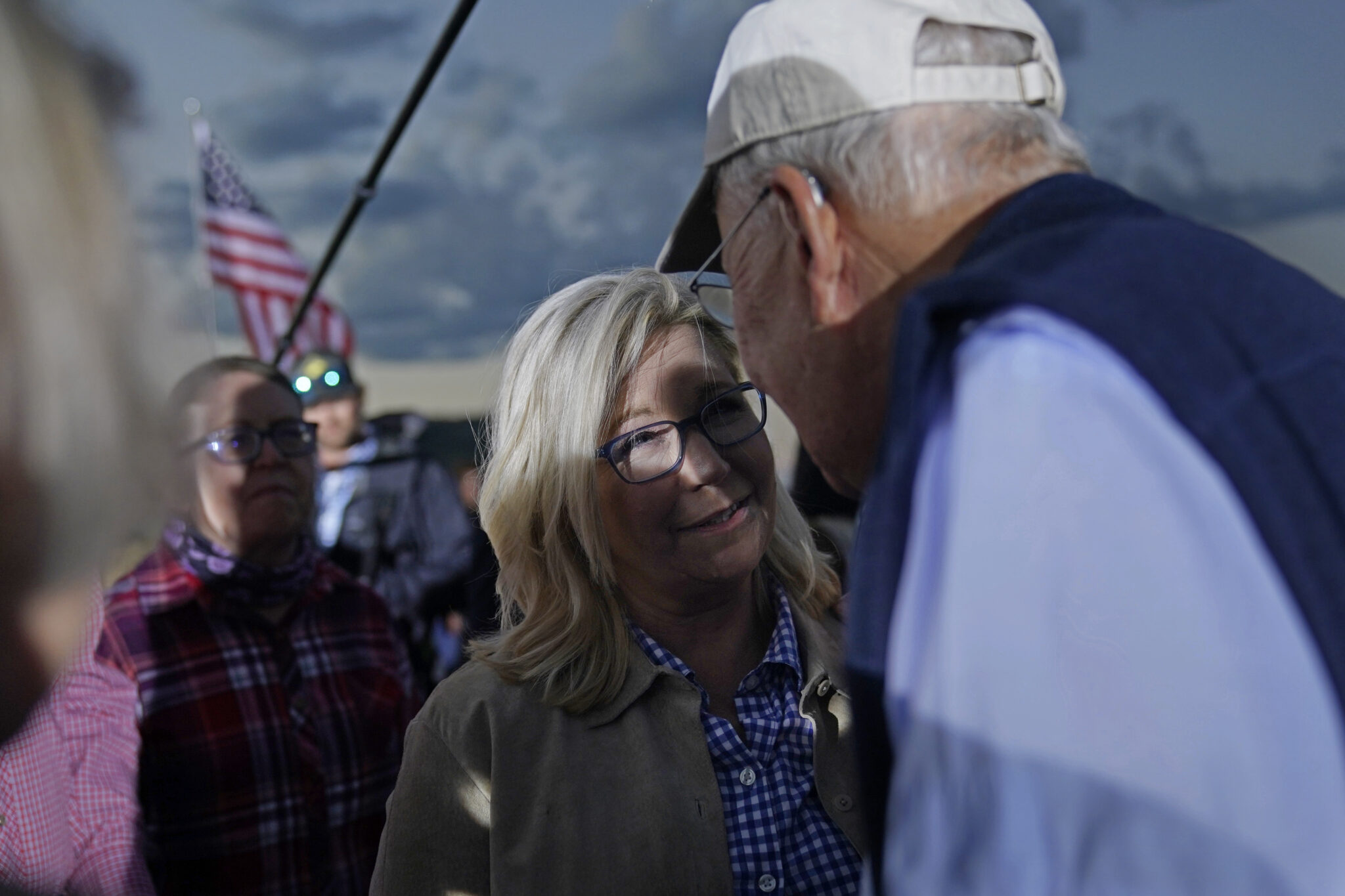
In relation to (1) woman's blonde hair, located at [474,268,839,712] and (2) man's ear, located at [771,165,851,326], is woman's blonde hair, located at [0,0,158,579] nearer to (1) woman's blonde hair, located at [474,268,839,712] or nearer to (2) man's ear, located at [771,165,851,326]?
(2) man's ear, located at [771,165,851,326]

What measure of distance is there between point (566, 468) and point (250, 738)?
1289mm

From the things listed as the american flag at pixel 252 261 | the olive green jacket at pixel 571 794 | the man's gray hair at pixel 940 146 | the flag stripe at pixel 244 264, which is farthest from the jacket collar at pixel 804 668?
the flag stripe at pixel 244 264

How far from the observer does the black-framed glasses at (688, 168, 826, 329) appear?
1.20 m

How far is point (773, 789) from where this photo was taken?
1.93 metres

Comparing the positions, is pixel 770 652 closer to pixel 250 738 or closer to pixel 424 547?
pixel 250 738

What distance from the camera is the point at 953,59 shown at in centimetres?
118

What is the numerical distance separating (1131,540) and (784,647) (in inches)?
58.1

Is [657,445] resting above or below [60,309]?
below

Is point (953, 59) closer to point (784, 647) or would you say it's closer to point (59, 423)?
point (59, 423)

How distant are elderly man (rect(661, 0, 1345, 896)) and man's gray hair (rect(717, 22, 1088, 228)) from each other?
6.2 inches

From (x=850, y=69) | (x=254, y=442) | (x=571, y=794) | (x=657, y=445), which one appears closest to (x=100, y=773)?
(x=254, y=442)

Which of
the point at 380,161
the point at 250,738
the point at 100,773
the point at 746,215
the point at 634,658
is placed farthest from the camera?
the point at 380,161

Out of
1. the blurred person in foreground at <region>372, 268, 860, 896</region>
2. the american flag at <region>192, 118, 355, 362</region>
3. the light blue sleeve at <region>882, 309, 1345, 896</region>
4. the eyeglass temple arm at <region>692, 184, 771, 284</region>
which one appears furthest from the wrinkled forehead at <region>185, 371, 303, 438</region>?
the american flag at <region>192, 118, 355, 362</region>

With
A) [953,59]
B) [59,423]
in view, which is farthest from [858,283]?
[59,423]
